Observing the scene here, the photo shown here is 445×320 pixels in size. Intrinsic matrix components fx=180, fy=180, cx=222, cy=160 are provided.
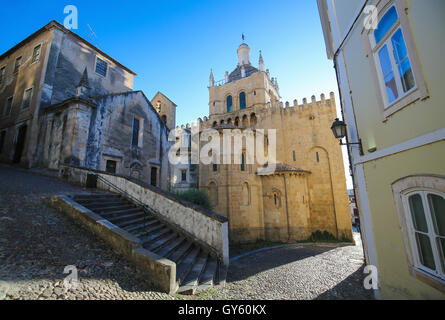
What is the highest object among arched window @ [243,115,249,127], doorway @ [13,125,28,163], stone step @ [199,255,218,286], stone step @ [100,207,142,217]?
arched window @ [243,115,249,127]

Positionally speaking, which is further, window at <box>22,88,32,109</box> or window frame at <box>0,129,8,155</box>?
window frame at <box>0,129,8,155</box>

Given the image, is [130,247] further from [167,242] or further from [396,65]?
[396,65]

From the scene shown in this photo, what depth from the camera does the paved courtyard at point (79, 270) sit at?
3074mm

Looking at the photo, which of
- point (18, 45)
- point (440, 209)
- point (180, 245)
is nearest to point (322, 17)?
point (440, 209)

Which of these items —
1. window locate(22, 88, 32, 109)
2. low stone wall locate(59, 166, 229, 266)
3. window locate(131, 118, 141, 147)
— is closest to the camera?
low stone wall locate(59, 166, 229, 266)

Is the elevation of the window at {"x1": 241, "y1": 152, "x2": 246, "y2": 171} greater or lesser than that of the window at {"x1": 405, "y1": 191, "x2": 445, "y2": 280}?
greater

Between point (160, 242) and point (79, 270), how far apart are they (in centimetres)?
251

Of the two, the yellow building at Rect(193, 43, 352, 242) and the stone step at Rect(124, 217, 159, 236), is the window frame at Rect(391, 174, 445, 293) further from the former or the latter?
the yellow building at Rect(193, 43, 352, 242)

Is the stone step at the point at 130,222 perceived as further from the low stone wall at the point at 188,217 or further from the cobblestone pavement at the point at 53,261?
the cobblestone pavement at the point at 53,261

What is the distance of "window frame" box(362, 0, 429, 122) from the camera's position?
3104 millimetres

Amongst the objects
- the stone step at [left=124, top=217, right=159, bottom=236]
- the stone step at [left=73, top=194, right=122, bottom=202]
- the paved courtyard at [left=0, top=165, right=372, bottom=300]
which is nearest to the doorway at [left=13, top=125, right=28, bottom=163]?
the paved courtyard at [left=0, top=165, right=372, bottom=300]

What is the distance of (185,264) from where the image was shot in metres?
5.60

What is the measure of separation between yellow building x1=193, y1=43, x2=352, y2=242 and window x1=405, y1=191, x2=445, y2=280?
1417 cm

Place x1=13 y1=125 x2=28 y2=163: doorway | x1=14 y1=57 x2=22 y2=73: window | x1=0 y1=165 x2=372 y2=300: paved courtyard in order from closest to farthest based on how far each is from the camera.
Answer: x1=0 y1=165 x2=372 y2=300: paved courtyard, x1=13 y1=125 x2=28 y2=163: doorway, x1=14 y1=57 x2=22 y2=73: window
